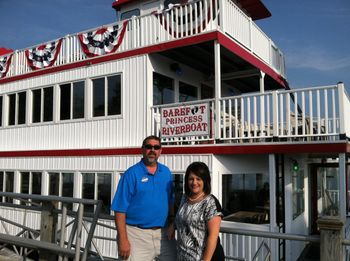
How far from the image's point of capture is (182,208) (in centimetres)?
318

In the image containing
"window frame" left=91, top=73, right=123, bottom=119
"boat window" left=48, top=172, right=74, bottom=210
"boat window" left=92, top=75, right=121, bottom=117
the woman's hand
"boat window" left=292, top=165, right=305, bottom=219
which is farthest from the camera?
"boat window" left=48, top=172, right=74, bottom=210

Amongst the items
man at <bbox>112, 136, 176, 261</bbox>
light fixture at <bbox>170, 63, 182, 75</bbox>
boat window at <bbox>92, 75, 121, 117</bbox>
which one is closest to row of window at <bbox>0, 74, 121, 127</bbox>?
boat window at <bbox>92, 75, 121, 117</bbox>

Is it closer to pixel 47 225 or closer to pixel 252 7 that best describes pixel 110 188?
pixel 47 225

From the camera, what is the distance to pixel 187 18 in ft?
29.7

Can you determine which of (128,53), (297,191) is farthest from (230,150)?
(128,53)

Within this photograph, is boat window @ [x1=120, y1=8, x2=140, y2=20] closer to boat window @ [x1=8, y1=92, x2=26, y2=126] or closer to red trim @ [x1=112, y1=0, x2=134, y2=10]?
red trim @ [x1=112, y1=0, x2=134, y2=10]

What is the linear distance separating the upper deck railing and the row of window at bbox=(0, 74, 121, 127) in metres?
0.81

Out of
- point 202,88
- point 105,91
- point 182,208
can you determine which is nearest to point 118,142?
point 105,91

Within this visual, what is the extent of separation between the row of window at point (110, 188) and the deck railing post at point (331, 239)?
16.0ft

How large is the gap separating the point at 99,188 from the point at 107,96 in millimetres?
2592

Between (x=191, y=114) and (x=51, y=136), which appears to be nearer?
(x=191, y=114)

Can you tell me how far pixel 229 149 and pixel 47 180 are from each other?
624 cm

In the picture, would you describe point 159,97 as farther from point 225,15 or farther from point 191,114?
point 225,15

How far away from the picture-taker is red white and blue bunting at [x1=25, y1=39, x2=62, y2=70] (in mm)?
11562
